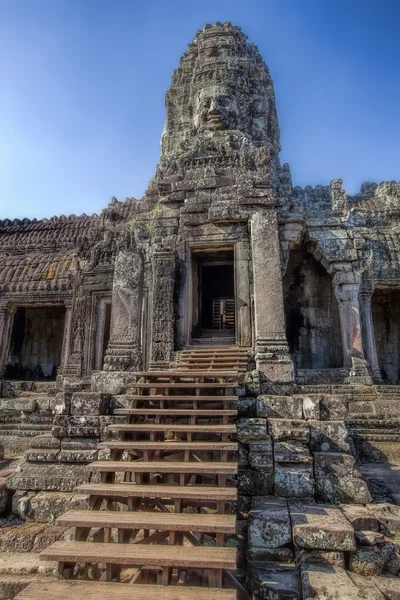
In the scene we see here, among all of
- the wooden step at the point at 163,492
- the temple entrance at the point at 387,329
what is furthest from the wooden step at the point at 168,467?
the temple entrance at the point at 387,329

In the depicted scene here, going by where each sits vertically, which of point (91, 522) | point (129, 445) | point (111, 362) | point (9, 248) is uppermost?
point (9, 248)

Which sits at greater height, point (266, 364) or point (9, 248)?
point (9, 248)

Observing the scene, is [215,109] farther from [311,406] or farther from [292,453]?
[292,453]

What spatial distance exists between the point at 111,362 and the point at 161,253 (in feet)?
11.1

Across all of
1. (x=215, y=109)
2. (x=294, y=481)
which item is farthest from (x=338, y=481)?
(x=215, y=109)

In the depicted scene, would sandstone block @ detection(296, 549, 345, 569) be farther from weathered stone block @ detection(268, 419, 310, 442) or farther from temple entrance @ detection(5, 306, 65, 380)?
temple entrance @ detection(5, 306, 65, 380)

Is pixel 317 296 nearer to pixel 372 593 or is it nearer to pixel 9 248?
pixel 372 593

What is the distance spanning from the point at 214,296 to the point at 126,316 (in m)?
7.71

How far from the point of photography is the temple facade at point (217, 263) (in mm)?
7320

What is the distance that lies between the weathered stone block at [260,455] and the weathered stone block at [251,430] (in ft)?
0.22

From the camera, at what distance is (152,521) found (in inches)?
116

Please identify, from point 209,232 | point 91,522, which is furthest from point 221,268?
point 91,522

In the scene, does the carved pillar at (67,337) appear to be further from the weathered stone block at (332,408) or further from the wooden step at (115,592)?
the wooden step at (115,592)

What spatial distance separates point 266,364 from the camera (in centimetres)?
630
